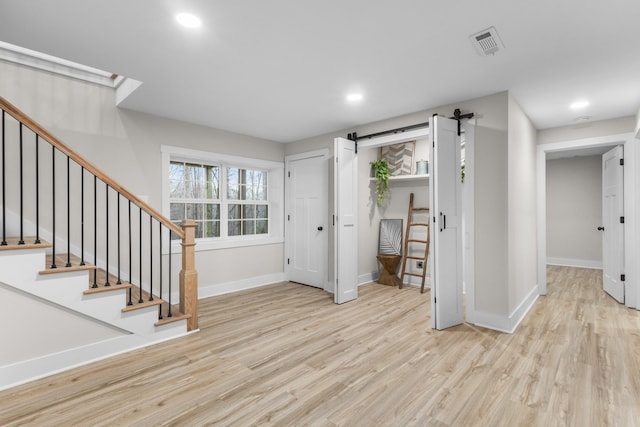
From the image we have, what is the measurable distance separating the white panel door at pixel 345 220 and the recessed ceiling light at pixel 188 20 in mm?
2265

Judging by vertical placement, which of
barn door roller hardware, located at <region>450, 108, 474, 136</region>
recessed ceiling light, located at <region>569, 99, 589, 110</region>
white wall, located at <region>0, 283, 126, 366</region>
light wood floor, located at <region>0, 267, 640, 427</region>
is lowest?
light wood floor, located at <region>0, 267, 640, 427</region>

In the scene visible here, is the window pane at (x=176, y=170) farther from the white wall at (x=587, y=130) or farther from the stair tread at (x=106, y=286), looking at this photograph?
the white wall at (x=587, y=130)

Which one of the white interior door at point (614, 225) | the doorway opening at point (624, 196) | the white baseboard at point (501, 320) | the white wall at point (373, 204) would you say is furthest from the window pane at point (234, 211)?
the white interior door at point (614, 225)

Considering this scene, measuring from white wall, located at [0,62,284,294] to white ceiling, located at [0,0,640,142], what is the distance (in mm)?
285

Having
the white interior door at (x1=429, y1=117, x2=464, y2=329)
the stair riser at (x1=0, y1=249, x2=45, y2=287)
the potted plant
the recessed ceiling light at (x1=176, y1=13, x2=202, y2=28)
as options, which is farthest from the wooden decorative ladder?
the stair riser at (x1=0, y1=249, x2=45, y2=287)

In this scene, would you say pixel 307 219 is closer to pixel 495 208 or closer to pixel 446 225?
pixel 446 225

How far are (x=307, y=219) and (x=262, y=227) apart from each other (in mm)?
820

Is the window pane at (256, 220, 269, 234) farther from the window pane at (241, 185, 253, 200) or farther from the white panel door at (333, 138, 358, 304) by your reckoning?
the white panel door at (333, 138, 358, 304)

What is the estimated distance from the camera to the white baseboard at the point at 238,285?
4.16m

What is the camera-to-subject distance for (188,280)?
2.93m

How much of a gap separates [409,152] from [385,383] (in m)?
3.62

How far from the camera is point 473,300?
126 inches

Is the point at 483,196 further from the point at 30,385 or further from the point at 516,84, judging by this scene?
the point at 30,385

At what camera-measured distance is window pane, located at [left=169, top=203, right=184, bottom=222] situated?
160 inches
